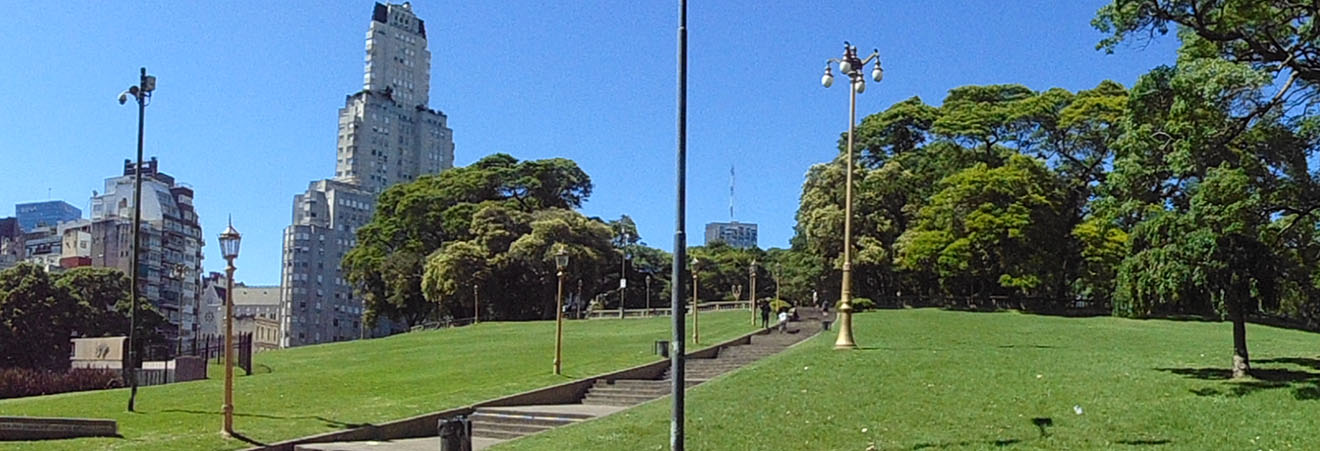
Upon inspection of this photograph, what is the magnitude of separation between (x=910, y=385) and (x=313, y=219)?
5774 inches

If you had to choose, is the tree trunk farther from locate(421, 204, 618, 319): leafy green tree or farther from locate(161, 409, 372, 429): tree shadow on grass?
locate(421, 204, 618, 319): leafy green tree

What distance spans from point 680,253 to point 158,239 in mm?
108302

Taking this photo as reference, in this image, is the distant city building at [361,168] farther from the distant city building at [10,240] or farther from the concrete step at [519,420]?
the concrete step at [519,420]

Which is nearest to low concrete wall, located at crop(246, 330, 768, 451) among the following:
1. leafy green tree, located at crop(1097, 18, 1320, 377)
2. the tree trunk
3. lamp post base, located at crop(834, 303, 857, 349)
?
lamp post base, located at crop(834, 303, 857, 349)

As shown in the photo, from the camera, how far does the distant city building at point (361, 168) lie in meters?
146

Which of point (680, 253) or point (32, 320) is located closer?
point (680, 253)

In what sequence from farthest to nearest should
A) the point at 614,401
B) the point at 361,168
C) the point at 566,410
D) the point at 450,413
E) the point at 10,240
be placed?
the point at 361,168 < the point at 10,240 < the point at 614,401 < the point at 566,410 < the point at 450,413

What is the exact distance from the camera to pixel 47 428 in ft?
48.4

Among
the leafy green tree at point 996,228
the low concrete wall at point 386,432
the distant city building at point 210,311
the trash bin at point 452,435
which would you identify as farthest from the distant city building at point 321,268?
the trash bin at point 452,435

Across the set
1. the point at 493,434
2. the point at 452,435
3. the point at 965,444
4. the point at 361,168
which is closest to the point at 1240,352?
the point at 965,444

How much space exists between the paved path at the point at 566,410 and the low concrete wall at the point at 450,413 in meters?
0.17

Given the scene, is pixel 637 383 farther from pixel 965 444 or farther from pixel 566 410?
pixel 965 444

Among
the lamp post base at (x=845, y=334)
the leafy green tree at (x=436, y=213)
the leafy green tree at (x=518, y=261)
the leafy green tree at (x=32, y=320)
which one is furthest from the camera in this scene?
the leafy green tree at (x=436, y=213)

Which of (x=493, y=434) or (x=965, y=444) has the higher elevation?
(x=965, y=444)
